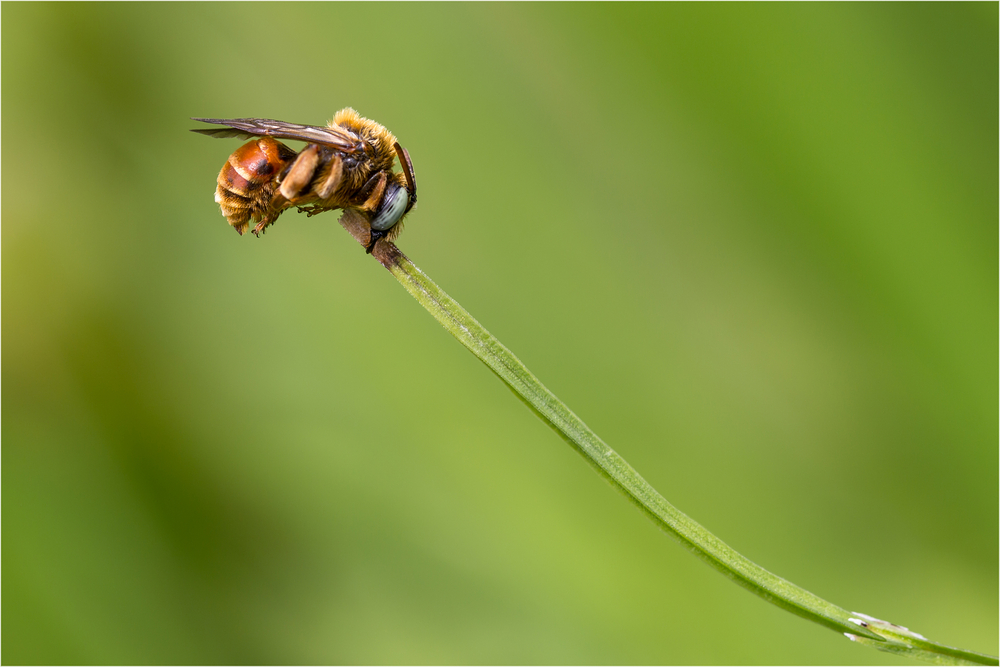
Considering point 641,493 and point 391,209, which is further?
point 391,209

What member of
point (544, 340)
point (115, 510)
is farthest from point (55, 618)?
point (544, 340)

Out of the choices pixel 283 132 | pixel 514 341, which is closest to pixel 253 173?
pixel 283 132

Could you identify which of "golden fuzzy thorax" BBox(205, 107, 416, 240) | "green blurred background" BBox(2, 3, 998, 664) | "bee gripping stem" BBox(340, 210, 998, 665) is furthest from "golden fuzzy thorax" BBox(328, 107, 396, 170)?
"green blurred background" BBox(2, 3, 998, 664)

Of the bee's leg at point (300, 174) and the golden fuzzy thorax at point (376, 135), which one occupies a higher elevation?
the golden fuzzy thorax at point (376, 135)

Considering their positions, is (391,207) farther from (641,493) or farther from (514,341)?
(514,341)

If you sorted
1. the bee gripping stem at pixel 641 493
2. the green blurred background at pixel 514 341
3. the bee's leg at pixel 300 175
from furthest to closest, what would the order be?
the green blurred background at pixel 514 341 → the bee's leg at pixel 300 175 → the bee gripping stem at pixel 641 493

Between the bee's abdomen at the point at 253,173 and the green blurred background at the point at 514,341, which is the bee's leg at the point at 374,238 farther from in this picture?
the green blurred background at the point at 514,341

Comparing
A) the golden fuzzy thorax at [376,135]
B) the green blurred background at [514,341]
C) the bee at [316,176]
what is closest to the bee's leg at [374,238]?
the bee at [316,176]
